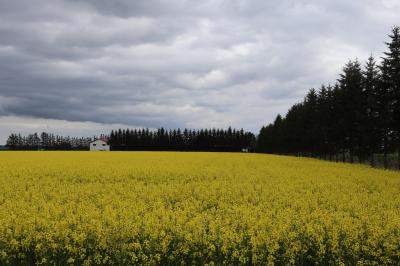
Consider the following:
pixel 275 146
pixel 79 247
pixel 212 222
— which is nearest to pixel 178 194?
pixel 212 222

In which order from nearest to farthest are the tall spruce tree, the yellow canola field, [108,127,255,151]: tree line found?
the yellow canola field, the tall spruce tree, [108,127,255,151]: tree line

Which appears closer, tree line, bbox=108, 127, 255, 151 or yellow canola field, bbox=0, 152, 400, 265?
yellow canola field, bbox=0, 152, 400, 265

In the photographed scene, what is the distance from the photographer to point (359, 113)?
50375mm

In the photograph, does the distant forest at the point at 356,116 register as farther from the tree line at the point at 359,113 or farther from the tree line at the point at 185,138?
the tree line at the point at 185,138

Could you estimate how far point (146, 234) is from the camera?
1054cm

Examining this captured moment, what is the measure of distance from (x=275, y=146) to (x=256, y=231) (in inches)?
4444

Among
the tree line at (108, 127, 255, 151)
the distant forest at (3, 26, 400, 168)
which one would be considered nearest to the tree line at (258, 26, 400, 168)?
the distant forest at (3, 26, 400, 168)

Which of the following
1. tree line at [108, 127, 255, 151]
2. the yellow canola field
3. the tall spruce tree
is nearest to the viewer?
the yellow canola field

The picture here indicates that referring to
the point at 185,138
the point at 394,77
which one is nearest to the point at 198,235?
the point at 394,77

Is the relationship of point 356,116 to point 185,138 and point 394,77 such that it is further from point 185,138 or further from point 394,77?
point 185,138

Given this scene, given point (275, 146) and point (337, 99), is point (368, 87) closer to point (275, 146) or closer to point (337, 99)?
point (337, 99)

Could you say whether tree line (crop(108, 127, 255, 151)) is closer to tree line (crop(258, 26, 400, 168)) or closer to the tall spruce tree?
tree line (crop(258, 26, 400, 168))

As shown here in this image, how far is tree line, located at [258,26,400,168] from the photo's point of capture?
43.5 metres

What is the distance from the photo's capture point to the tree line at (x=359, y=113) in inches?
1714
